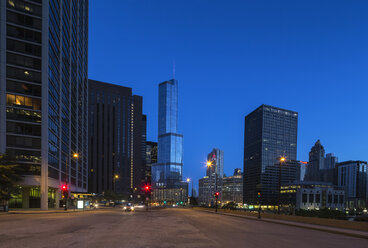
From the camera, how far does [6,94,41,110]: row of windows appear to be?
53.2 metres

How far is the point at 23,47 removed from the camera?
182 ft

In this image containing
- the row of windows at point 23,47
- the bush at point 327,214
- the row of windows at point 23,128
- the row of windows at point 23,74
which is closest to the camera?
the bush at point 327,214

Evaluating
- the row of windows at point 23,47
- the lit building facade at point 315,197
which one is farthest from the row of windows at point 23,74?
the lit building facade at point 315,197

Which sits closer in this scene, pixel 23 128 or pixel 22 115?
pixel 22 115

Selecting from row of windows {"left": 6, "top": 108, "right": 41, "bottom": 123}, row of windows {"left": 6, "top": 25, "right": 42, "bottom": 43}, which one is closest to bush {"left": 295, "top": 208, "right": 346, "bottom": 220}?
row of windows {"left": 6, "top": 108, "right": 41, "bottom": 123}

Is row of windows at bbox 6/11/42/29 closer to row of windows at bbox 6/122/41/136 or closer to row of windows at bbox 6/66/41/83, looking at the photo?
row of windows at bbox 6/66/41/83

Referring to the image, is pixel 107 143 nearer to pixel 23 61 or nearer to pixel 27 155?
pixel 27 155

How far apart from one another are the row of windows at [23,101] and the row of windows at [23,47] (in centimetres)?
984

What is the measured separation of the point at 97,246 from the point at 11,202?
57.3 metres

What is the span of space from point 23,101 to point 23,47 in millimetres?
11618

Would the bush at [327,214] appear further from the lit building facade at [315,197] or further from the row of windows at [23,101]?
the lit building facade at [315,197]

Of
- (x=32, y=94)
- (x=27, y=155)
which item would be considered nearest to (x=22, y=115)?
(x=32, y=94)

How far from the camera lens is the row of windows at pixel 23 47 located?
5444 centimetres

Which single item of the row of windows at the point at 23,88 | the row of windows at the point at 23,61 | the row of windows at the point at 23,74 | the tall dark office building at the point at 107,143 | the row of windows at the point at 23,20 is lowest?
the tall dark office building at the point at 107,143
